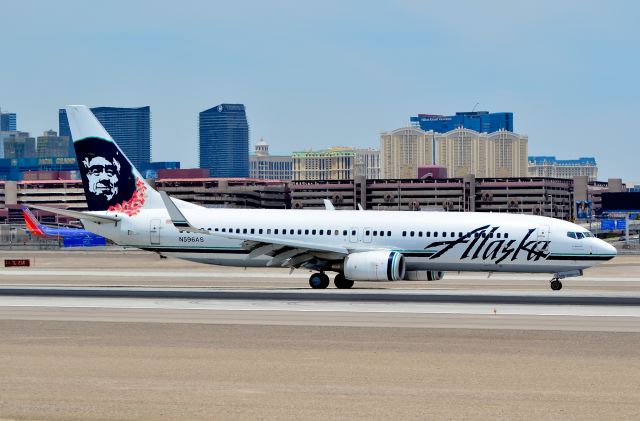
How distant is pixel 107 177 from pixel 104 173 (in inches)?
11.4

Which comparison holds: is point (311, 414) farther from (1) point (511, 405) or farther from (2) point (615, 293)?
(2) point (615, 293)

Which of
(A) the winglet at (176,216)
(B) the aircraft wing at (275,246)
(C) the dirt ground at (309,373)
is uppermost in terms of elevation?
(A) the winglet at (176,216)

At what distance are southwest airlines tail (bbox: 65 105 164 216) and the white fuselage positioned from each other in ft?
3.02

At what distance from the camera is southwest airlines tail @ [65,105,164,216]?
6056cm

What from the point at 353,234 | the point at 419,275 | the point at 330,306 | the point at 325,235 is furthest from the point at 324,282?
the point at 330,306

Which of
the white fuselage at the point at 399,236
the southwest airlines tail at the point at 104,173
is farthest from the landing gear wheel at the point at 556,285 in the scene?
the southwest airlines tail at the point at 104,173

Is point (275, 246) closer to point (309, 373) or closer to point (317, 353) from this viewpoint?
point (317, 353)

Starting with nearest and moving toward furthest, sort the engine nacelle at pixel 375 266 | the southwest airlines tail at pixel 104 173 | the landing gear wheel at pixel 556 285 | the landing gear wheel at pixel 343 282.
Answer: the engine nacelle at pixel 375 266 → the landing gear wheel at pixel 556 285 → the landing gear wheel at pixel 343 282 → the southwest airlines tail at pixel 104 173

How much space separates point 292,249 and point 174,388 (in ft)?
100

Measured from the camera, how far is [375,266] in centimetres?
5397

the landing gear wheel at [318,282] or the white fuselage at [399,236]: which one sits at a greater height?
the white fuselage at [399,236]

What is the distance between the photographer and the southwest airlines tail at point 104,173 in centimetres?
6056

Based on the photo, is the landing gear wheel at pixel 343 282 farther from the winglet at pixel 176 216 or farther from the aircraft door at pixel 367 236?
the winglet at pixel 176 216

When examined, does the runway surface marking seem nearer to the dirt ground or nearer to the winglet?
the winglet
